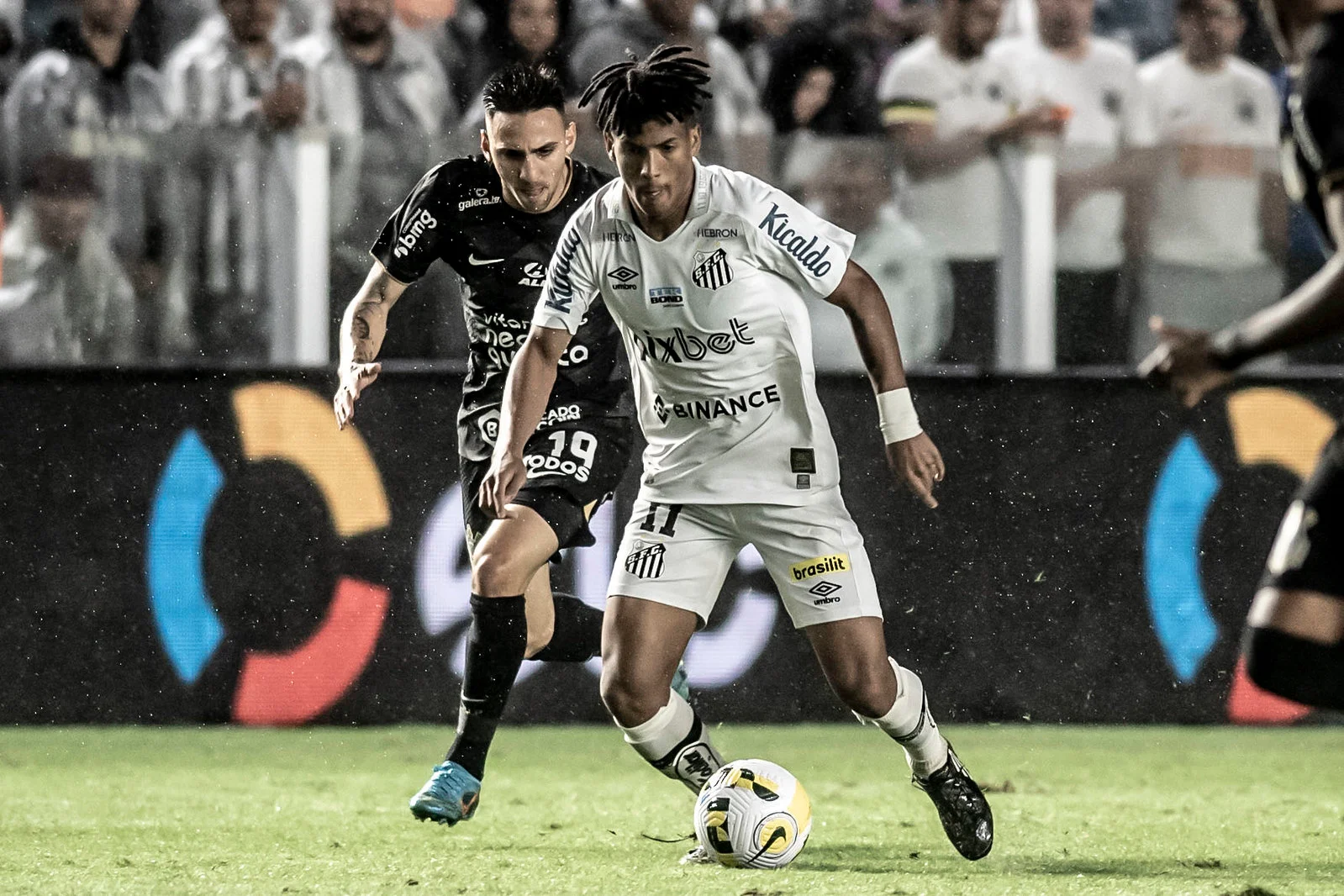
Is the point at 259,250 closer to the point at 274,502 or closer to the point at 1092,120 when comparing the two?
the point at 274,502

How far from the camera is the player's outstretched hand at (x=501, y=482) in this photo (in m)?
4.43

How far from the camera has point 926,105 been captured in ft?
24.4

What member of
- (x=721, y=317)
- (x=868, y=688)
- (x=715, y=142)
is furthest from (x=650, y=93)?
(x=715, y=142)

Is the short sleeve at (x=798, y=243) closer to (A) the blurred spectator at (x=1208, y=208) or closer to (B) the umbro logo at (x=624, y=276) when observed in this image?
(B) the umbro logo at (x=624, y=276)

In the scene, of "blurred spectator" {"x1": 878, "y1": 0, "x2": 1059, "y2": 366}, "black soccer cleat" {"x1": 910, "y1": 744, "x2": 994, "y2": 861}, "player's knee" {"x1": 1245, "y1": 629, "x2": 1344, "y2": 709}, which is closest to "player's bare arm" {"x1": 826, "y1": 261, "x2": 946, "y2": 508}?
"black soccer cleat" {"x1": 910, "y1": 744, "x2": 994, "y2": 861}

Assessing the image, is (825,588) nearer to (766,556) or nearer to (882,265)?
(766,556)

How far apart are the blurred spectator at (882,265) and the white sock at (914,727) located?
2782 millimetres

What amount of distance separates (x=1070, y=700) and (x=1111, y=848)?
8.06 feet

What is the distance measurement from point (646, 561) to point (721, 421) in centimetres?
38

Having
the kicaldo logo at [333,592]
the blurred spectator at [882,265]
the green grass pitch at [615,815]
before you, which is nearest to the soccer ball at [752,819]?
the green grass pitch at [615,815]

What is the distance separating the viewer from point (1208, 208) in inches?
290

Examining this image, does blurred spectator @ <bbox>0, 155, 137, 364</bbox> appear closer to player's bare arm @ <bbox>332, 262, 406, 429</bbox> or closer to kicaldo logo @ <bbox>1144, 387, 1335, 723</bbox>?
player's bare arm @ <bbox>332, 262, 406, 429</bbox>

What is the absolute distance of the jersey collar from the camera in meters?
4.50

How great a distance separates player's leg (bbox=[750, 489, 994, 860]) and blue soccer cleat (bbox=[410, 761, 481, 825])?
0.93 meters
